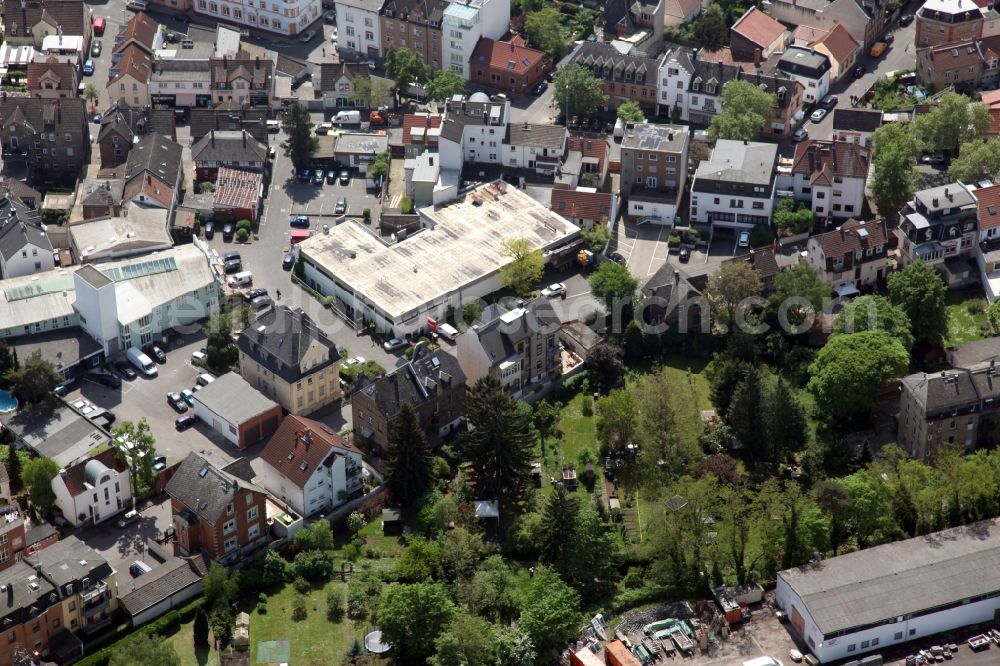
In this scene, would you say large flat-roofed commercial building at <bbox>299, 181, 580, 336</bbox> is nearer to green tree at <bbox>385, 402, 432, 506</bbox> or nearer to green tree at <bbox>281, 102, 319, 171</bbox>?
green tree at <bbox>281, 102, 319, 171</bbox>

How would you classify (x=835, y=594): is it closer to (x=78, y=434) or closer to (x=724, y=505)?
(x=724, y=505)

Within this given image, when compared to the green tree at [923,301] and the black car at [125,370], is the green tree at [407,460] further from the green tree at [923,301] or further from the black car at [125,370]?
the green tree at [923,301]

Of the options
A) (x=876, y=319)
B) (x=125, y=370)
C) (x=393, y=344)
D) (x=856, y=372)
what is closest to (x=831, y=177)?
(x=876, y=319)

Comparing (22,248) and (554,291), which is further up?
(22,248)

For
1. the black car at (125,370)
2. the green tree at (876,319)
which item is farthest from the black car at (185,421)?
the green tree at (876,319)

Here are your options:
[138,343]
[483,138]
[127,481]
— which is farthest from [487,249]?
[127,481]

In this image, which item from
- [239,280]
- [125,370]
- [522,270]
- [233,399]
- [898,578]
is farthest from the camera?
[239,280]

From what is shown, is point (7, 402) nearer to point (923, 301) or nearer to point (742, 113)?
point (742, 113)

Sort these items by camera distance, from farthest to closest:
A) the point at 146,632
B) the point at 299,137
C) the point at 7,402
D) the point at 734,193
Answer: the point at 299,137 → the point at 734,193 → the point at 7,402 → the point at 146,632

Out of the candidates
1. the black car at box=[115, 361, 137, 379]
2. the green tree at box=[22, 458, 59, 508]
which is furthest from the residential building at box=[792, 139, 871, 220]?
the green tree at box=[22, 458, 59, 508]
